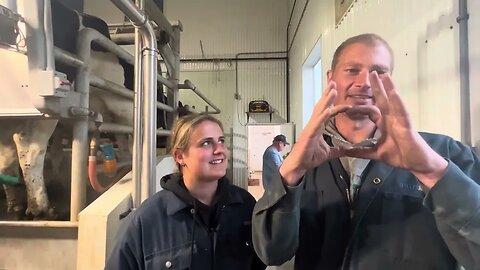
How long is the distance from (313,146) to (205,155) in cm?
50

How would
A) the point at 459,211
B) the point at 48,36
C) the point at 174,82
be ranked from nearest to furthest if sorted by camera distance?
1. the point at 459,211
2. the point at 48,36
3. the point at 174,82

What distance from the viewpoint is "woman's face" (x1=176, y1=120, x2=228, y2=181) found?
1050 millimetres

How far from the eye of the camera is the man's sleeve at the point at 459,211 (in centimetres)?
54

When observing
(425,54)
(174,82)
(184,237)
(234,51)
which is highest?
(234,51)

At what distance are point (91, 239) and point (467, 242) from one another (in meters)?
1.30

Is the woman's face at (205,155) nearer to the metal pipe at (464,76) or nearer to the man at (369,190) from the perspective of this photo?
the man at (369,190)

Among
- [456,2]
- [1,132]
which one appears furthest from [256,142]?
[456,2]

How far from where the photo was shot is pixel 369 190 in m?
0.69

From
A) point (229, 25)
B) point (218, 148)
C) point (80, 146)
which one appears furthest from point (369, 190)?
point (229, 25)

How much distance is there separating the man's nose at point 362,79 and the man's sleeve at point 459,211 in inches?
8.8

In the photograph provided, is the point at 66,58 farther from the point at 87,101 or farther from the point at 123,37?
the point at 123,37

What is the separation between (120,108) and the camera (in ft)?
6.46

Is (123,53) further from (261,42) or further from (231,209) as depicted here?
(261,42)

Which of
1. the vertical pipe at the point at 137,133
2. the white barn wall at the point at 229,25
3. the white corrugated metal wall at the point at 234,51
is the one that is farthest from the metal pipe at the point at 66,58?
the white barn wall at the point at 229,25
